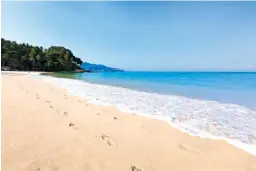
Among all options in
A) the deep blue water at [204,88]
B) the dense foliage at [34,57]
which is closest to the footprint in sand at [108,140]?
the deep blue water at [204,88]

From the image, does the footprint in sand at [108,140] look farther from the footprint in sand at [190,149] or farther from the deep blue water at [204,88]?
the deep blue water at [204,88]

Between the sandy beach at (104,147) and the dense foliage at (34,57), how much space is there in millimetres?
67045

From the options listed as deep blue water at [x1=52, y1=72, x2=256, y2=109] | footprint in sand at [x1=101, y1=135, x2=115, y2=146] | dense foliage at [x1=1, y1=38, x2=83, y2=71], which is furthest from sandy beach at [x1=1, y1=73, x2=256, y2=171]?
dense foliage at [x1=1, y1=38, x2=83, y2=71]

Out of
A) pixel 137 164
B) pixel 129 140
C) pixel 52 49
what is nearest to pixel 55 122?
pixel 129 140

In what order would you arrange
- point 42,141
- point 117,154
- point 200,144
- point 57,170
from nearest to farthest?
point 57,170
point 117,154
point 42,141
point 200,144

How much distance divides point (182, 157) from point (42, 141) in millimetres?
2579

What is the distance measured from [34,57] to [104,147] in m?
73.9

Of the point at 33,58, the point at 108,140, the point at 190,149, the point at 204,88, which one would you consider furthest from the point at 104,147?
the point at 33,58

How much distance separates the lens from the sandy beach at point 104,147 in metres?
3.20

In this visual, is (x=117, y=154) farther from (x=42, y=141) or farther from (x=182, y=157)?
(x=42, y=141)

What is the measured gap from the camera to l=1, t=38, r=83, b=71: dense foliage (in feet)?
217

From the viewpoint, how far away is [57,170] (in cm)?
294

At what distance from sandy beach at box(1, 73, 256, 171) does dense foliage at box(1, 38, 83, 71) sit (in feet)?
220

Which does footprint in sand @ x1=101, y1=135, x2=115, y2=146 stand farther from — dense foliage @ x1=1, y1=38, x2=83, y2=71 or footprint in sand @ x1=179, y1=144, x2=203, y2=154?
dense foliage @ x1=1, y1=38, x2=83, y2=71
